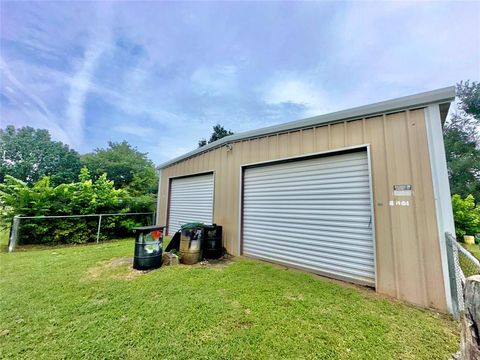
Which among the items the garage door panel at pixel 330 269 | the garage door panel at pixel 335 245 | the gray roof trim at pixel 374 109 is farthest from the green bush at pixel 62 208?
the garage door panel at pixel 335 245

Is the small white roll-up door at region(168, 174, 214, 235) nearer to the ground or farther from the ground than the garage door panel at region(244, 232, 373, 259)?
farther from the ground

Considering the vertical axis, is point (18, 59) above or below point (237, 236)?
above

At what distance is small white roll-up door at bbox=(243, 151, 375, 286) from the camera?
354 centimetres

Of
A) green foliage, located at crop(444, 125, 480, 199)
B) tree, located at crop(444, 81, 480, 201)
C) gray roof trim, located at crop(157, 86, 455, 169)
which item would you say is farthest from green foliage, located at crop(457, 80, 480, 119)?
gray roof trim, located at crop(157, 86, 455, 169)

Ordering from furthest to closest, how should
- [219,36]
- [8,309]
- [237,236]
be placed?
[219,36] → [237,236] → [8,309]

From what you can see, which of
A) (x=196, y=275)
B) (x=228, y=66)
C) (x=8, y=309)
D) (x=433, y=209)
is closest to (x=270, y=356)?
(x=196, y=275)

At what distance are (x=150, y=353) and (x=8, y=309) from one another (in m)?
2.47

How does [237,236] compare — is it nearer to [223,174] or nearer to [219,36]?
[223,174]

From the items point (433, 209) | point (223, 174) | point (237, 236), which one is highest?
point (223, 174)

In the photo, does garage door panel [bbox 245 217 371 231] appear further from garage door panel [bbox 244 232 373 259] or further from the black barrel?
the black barrel

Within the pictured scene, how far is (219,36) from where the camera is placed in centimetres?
742

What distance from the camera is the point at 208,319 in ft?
7.93

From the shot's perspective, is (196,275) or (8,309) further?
(196,275)

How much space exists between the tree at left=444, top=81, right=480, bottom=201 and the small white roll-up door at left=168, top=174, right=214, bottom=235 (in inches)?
771
